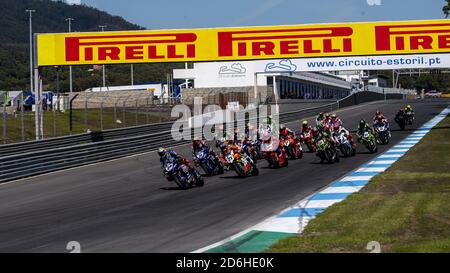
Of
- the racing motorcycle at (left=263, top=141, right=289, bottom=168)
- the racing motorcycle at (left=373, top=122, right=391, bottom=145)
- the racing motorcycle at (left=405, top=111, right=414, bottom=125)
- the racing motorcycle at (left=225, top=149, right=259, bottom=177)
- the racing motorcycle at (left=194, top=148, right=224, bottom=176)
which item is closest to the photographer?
the racing motorcycle at (left=225, top=149, right=259, bottom=177)

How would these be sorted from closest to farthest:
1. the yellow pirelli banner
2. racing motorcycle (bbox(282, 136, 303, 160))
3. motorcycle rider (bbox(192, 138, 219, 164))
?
motorcycle rider (bbox(192, 138, 219, 164)) → racing motorcycle (bbox(282, 136, 303, 160)) → the yellow pirelli banner

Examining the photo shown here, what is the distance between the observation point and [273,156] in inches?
840

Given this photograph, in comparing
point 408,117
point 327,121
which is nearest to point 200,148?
point 327,121

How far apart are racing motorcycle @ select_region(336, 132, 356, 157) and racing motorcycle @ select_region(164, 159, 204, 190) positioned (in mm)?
7061

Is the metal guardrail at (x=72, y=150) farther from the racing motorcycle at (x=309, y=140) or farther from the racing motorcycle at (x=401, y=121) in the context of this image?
the racing motorcycle at (x=401, y=121)

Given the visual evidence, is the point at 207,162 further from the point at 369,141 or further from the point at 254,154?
the point at 369,141

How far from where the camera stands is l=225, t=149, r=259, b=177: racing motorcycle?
18969 millimetres

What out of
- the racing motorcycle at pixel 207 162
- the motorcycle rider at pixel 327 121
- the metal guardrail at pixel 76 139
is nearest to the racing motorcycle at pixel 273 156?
the racing motorcycle at pixel 207 162

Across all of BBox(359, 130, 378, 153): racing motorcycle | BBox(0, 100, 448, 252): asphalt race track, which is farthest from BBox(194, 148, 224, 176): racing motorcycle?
BBox(359, 130, 378, 153): racing motorcycle

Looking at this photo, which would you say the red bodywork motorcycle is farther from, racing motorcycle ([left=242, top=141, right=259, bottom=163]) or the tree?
the tree

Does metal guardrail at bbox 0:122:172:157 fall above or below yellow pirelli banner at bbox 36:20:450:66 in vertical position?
below

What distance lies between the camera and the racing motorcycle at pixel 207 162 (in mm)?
20031

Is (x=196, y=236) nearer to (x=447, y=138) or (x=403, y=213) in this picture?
(x=403, y=213)

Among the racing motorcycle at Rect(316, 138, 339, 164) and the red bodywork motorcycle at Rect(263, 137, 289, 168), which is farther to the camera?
the racing motorcycle at Rect(316, 138, 339, 164)
